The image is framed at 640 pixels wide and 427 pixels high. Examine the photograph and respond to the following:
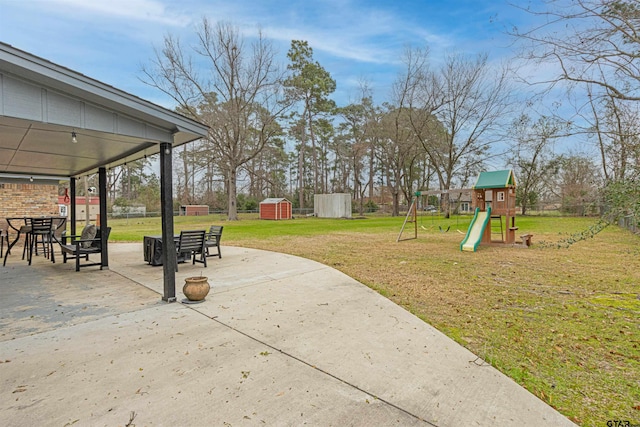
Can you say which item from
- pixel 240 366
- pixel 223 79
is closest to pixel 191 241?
pixel 240 366

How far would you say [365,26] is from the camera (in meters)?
10.8

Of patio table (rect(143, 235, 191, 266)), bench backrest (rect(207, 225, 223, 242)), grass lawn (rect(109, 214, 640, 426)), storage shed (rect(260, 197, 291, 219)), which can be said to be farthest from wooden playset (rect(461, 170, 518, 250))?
storage shed (rect(260, 197, 291, 219))

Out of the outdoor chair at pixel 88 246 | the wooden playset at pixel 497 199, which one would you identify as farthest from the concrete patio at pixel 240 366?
the wooden playset at pixel 497 199

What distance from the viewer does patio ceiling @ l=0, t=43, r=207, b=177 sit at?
121 inches

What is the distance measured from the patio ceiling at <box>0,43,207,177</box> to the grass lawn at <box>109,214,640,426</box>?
13.3 ft

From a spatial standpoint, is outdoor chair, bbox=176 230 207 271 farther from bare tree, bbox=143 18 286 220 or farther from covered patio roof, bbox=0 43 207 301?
bare tree, bbox=143 18 286 220

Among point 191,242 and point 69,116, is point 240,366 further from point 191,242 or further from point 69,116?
point 191,242

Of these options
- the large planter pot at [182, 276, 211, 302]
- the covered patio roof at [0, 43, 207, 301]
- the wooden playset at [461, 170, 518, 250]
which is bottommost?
the large planter pot at [182, 276, 211, 302]

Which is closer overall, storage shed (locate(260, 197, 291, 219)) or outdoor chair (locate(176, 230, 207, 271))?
outdoor chair (locate(176, 230, 207, 271))

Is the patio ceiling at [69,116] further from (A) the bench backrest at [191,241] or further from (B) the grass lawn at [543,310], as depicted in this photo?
(B) the grass lawn at [543,310]

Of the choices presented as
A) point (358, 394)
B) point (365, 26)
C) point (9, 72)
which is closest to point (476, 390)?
point (358, 394)

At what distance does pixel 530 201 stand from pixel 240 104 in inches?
1130

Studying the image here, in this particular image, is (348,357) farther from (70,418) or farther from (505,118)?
(505,118)

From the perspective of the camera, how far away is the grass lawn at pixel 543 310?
99.4 inches
